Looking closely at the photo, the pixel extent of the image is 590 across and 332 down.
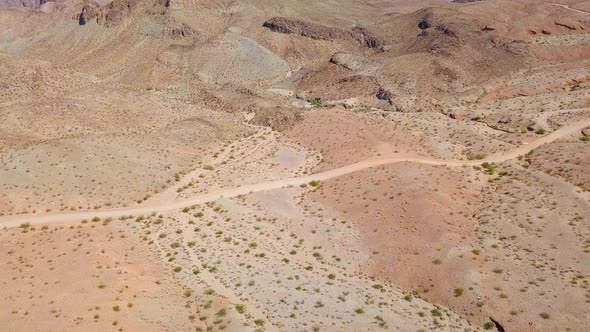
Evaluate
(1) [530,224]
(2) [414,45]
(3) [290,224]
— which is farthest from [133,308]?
(2) [414,45]

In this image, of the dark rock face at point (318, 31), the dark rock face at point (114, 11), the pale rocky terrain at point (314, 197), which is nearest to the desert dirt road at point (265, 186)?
the pale rocky terrain at point (314, 197)

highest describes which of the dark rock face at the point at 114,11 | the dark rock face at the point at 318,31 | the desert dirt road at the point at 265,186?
the dark rock face at the point at 114,11

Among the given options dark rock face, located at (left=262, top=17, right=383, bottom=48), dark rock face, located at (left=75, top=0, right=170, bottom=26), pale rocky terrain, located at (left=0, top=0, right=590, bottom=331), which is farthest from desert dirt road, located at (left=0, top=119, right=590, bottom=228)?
dark rock face, located at (left=75, top=0, right=170, bottom=26)

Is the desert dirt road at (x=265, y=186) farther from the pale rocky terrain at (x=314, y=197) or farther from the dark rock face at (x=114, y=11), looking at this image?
the dark rock face at (x=114, y=11)

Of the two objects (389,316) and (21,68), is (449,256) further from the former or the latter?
(21,68)

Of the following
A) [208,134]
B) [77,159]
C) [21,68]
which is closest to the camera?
[77,159]
